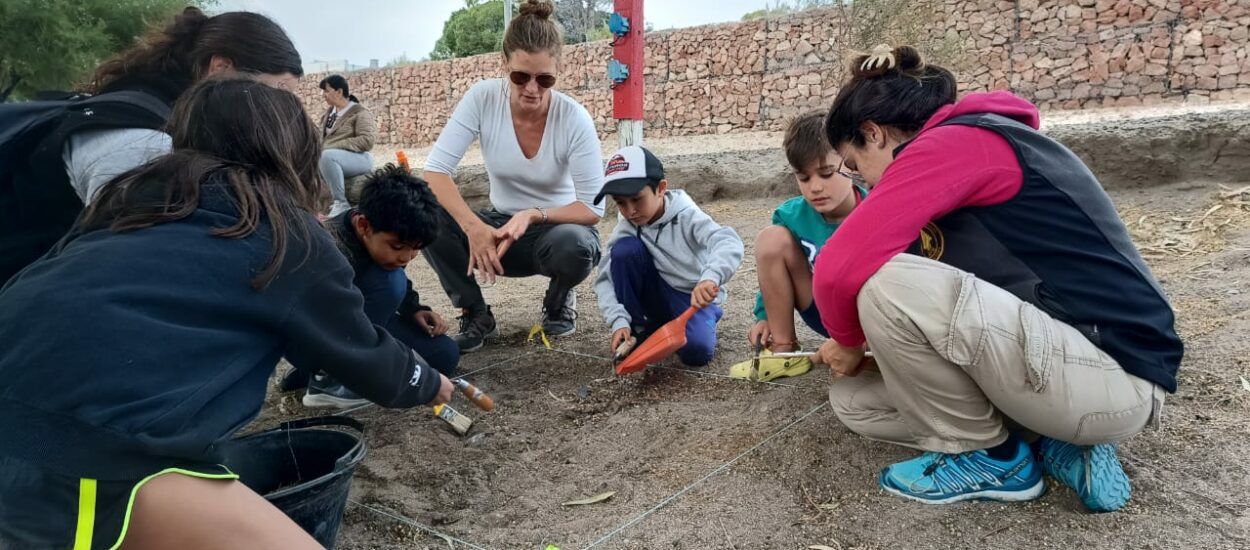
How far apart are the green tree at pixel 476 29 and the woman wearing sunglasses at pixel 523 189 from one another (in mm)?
22774

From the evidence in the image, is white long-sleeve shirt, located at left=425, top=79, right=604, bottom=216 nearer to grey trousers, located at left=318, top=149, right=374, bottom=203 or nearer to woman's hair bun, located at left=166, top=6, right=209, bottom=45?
woman's hair bun, located at left=166, top=6, right=209, bottom=45

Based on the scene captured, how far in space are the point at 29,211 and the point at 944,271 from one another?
1.98m

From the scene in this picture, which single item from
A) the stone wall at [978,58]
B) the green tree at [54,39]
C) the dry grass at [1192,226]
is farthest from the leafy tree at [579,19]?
the dry grass at [1192,226]

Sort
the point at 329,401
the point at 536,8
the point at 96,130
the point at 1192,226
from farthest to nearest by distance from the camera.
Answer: the point at 1192,226 < the point at 536,8 < the point at 329,401 < the point at 96,130

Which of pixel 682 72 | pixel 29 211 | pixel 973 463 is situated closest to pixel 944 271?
pixel 973 463

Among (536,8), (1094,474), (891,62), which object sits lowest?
(1094,474)

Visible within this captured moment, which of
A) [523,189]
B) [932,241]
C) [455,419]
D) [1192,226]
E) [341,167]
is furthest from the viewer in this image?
[341,167]

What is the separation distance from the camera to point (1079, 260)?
60.2 inches

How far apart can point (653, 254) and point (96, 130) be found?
159 centimetres

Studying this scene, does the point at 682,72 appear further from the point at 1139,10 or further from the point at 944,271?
the point at 944,271

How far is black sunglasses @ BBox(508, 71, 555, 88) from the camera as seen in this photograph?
294cm

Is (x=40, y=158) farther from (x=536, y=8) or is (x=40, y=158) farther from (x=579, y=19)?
(x=579, y=19)

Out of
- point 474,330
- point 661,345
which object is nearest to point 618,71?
point 474,330

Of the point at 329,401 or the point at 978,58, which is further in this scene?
the point at 978,58
